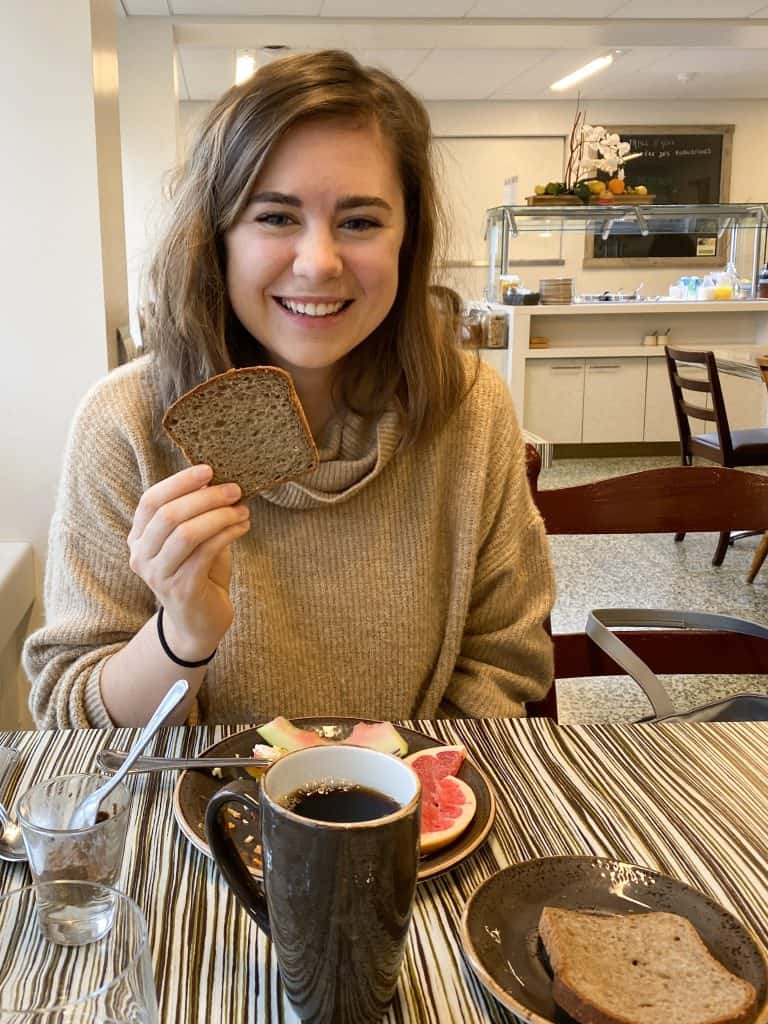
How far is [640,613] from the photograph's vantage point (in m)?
1.31

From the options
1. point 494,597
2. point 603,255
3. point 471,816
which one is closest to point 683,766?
point 471,816

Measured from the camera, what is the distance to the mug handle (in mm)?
535

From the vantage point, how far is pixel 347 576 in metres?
1.22

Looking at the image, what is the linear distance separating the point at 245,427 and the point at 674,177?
8.99 metres

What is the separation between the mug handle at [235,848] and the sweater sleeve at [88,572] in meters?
0.57

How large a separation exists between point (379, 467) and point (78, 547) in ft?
1.30

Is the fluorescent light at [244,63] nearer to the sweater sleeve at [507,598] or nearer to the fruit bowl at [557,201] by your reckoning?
the fruit bowl at [557,201]

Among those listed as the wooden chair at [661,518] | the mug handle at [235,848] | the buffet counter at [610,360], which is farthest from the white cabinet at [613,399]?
the mug handle at [235,848]

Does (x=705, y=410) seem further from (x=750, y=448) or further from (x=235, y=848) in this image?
(x=235, y=848)

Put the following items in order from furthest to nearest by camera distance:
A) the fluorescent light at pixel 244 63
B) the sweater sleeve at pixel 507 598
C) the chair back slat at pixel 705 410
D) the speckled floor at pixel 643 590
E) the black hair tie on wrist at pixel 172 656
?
the fluorescent light at pixel 244 63, the chair back slat at pixel 705 410, the speckled floor at pixel 643 590, the sweater sleeve at pixel 507 598, the black hair tie on wrist at pixel 172 656

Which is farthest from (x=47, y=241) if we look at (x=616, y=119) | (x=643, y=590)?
(x=616, y=119)

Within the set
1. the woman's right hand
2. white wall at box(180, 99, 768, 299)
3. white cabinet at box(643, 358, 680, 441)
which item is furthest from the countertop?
the woman's right hand

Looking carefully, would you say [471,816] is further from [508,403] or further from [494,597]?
[508,403]

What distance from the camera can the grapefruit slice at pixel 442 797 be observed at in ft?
2.35
